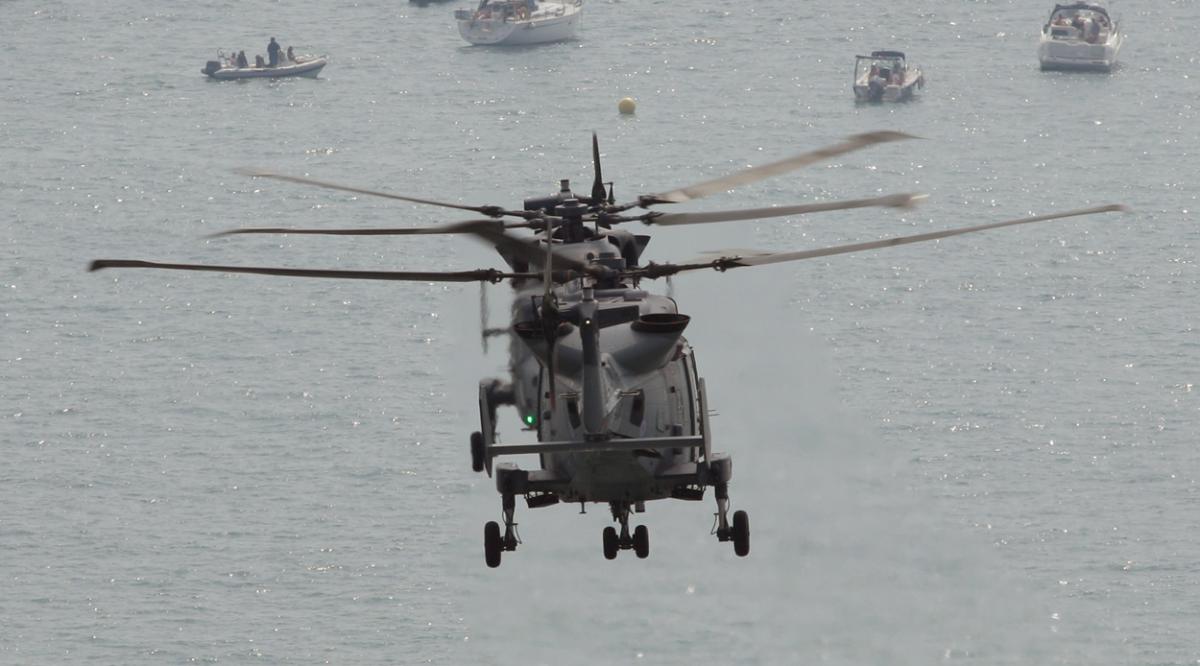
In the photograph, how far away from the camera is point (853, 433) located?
198 metres

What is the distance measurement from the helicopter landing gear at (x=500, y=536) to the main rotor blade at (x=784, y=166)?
21.4 ft

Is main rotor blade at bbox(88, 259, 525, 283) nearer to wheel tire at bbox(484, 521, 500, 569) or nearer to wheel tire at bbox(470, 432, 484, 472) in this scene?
wheel tire at bbox(484, 521, 500, 569)

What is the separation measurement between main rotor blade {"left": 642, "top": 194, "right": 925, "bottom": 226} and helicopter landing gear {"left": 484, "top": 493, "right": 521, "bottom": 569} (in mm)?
5993

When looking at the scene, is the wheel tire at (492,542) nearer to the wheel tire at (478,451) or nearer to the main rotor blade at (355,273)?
the wheel tire at (478,451)

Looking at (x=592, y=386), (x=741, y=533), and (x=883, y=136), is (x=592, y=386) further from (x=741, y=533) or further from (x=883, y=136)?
(x=883, y=136)

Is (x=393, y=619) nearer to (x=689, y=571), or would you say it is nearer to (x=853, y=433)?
(x=689, y=571)

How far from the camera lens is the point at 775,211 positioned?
41.6m

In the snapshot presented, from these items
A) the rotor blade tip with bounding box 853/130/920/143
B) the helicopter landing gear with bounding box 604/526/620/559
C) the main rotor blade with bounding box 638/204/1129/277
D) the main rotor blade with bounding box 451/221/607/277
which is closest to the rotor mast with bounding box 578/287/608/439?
the main rotor blade with bounding box 451/221/607/277

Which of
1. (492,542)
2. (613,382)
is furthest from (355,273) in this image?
(492,542)

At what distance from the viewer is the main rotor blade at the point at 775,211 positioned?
3712 cm

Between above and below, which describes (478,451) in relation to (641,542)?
below

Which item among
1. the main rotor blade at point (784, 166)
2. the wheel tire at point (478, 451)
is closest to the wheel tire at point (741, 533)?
the main rotor blade at point (784, 166)

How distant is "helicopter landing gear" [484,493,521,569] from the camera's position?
4350cm

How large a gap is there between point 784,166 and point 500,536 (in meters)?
8.79
